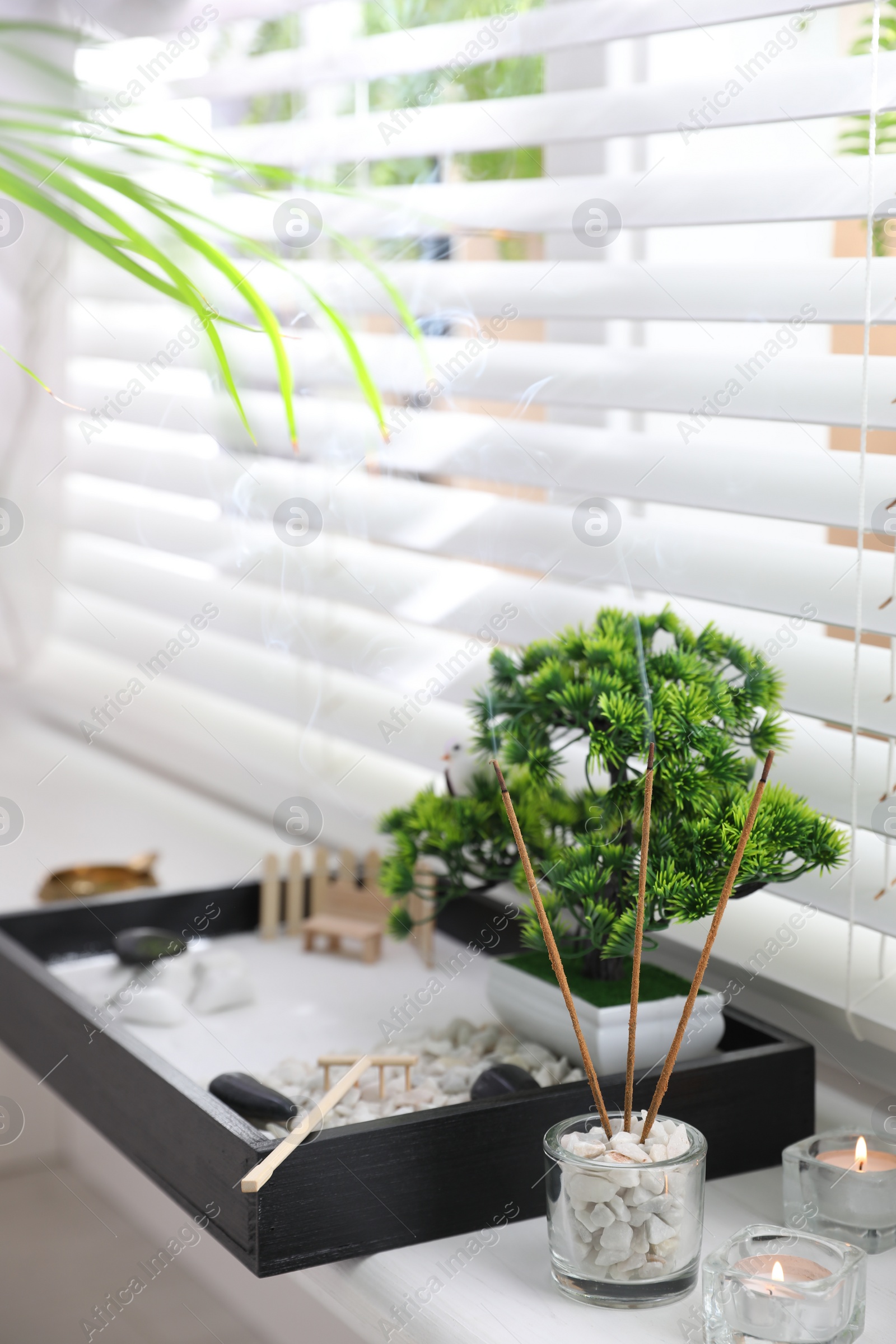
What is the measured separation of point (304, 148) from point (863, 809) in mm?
932

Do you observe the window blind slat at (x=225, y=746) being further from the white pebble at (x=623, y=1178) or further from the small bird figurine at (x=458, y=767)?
the white pebble at (x=623, y=1178)

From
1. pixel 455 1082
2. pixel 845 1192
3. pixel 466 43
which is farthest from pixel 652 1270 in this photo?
pixel 466 43

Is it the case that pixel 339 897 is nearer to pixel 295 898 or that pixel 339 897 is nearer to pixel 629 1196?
pixel 295 898

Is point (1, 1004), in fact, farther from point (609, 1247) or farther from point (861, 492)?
point (861, 492)

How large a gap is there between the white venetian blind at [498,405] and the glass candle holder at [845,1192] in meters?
0.16

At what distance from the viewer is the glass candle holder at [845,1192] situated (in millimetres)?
745

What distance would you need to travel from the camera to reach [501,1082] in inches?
33.0

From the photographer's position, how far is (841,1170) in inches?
29.3

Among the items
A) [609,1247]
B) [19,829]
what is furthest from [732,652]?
[19,829]

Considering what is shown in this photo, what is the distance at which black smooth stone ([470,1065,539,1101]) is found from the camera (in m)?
0.83

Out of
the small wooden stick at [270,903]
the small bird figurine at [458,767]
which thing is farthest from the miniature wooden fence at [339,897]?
the small bird figurine at [458,767]

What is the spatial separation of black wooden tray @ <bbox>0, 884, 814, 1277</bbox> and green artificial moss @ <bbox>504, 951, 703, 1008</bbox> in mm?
54

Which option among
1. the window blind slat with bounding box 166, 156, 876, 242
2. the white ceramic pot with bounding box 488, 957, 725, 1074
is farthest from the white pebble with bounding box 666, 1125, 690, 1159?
the window blind slat with bounding box 166, 156, 876, 242

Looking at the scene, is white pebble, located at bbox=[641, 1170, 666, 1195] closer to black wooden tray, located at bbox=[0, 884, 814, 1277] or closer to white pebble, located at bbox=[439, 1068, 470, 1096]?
black wooden tray, located at bbox=[0, 884, 814, 1277]
